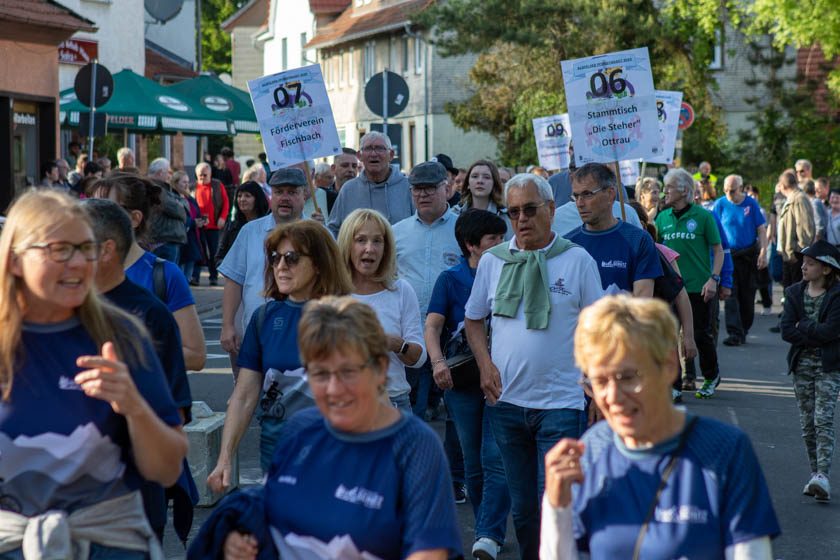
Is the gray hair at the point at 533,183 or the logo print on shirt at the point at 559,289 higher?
the gray hair at the point at 533,183

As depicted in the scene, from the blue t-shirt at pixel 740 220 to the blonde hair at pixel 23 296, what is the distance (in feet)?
47.9

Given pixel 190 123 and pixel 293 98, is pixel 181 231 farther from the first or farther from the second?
pixel 190 123

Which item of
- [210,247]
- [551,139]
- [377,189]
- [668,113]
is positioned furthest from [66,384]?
[210,247]

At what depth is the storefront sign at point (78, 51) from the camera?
107ft

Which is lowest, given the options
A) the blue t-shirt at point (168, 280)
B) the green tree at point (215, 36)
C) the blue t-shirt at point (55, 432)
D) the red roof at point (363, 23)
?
the blue t-shirt at point (55, 432)

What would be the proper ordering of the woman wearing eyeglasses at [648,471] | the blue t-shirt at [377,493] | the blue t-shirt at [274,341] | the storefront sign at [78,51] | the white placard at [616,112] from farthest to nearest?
1. the storefront sign at [78,51]
2. the white placard at [616,112]
3. the blue t-shirt at [274,341]
4. the blue t-shirt at [377,493]
5. the woman wearing eyeglasses at [648,471]

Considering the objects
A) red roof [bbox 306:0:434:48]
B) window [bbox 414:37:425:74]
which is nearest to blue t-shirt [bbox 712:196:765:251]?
red roof [bbox 306:0:434:48]

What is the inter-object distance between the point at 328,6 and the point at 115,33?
37154 millimetres

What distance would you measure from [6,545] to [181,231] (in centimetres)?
837

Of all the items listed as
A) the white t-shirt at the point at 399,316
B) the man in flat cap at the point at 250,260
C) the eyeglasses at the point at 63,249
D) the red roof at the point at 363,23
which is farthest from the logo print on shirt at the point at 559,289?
the red roof at the point at 363,23

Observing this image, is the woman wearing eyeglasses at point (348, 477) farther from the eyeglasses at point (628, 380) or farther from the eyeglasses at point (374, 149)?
the eyeglasses at point (374, 149)

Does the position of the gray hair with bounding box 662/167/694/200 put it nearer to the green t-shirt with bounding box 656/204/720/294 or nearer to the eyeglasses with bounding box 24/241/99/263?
the green t-shirt with bounding box 656/204/720/294

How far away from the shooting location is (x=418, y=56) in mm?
59906

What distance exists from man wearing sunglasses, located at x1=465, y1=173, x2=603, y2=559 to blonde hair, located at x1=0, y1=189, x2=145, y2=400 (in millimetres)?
2880
